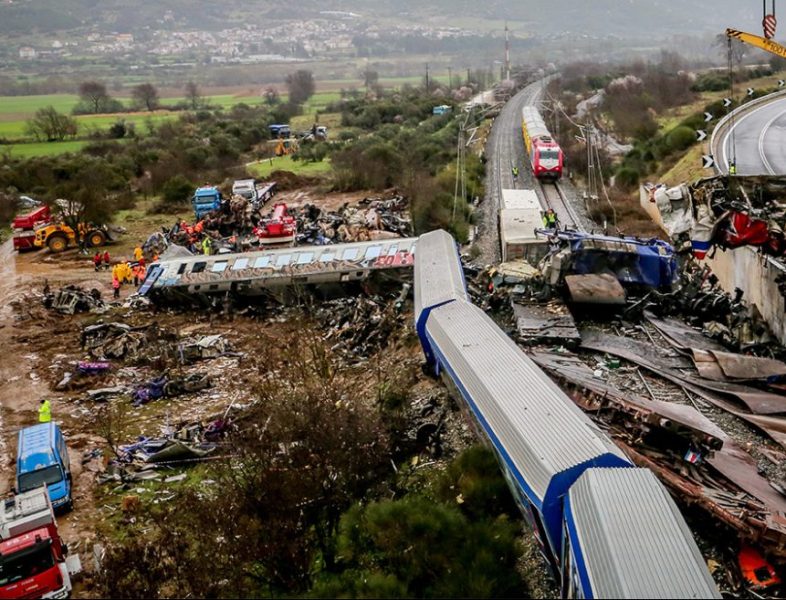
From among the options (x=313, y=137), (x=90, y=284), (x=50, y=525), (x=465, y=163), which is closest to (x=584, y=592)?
(x=50, y=525)

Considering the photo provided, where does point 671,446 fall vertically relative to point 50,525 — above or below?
above

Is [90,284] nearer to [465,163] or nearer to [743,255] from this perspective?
[465,163]

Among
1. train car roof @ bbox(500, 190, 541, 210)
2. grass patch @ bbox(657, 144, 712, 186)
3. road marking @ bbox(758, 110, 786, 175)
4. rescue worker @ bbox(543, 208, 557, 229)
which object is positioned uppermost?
road marking @ bbox(758, 110, 786, 175)

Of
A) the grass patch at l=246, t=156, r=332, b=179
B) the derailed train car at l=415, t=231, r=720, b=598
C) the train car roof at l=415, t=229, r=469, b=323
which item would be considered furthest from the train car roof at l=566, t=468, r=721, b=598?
the grass patch at l=246, t=156, r=332, b=179

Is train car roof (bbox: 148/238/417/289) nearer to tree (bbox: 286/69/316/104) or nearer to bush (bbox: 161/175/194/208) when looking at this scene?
bush (bbox: 161/175/194/208)

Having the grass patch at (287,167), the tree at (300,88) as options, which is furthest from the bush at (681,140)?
the tree at (300,88)

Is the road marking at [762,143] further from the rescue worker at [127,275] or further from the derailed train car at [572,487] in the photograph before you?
the rescue worker at [127,275]
